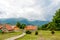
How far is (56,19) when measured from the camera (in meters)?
101

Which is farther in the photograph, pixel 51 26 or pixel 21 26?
pixel 21 26

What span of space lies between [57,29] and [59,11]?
11.6 m

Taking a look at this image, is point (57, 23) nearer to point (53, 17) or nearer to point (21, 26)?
point (53, 17)

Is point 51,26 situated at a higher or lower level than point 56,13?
lower

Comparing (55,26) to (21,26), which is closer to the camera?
(55,26)

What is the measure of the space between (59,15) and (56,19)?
3359 millimetres

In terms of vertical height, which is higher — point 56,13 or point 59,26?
point 56,13

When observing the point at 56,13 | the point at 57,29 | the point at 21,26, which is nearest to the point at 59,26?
the point at 57,29

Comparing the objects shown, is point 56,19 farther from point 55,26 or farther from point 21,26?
point 21,26

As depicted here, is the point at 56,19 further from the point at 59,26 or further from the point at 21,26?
the point at 21,26

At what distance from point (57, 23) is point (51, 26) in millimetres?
4996

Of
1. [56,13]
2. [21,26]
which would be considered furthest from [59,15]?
[21,26]

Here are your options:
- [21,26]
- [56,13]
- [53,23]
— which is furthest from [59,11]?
[21,26]

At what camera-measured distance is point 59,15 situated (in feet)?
336
